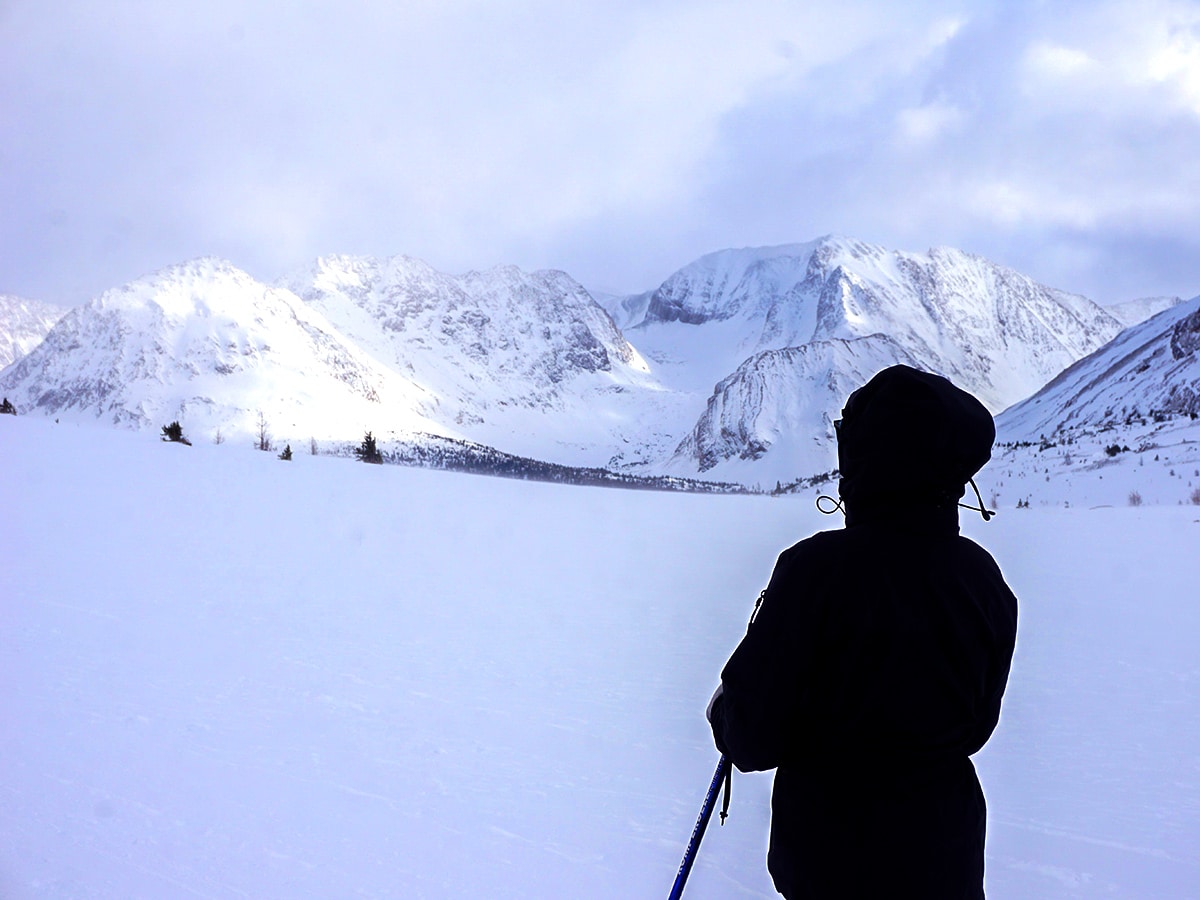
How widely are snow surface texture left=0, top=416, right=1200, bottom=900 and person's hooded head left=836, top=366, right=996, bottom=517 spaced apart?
2435mm

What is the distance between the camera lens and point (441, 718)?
529 centimetres

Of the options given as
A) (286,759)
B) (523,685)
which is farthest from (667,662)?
(286,759)

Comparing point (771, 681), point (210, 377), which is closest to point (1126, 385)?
point (771, 681)

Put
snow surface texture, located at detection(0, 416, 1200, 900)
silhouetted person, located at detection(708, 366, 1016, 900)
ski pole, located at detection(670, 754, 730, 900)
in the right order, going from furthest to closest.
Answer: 1. snow surface texture, located at detection(0, 416, 1200, 900)
2. ski pole, located at detection(670, 754, 730, 900)
3. silhouetted person, located at detection(708, 366, 1016, 900)

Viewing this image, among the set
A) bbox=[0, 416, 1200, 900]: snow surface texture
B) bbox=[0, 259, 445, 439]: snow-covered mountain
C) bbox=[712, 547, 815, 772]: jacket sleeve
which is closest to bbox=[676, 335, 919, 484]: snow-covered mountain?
bbox=[0, 259, 445, 439]: snow-covered mountain

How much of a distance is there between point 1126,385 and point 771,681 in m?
58.8

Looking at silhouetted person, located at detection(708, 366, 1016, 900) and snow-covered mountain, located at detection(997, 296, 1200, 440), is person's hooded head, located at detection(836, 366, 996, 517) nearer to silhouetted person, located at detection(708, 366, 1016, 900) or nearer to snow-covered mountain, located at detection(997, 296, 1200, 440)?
silhouetted person, located at detection(708, 366, 1016, 900)

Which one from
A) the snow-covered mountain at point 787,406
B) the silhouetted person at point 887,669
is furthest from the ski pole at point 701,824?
the snow-covered mountain at point 787,406

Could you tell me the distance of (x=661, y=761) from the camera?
4.80m

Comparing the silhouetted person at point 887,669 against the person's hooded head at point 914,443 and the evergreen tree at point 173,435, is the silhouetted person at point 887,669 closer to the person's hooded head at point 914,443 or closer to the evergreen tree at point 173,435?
the person's hooded head at point 914,443

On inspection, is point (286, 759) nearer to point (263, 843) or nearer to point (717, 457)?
point (263, 843)

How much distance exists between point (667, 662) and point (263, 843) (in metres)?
3.87

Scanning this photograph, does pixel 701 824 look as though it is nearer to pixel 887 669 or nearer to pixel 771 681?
pixel 771 681

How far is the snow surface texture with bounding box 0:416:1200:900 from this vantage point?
3.60 m
